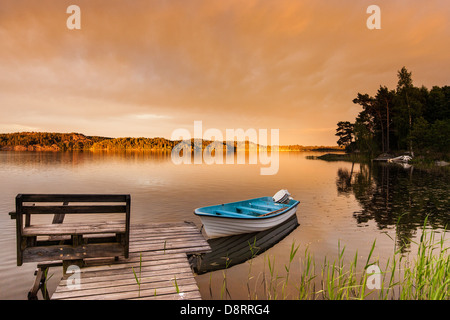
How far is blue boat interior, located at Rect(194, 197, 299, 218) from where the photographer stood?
44.8ft

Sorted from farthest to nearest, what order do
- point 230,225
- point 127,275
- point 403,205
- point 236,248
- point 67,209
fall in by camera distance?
point 403,205 → point 230,225 → point 236,248 → point 127,275 → point 67,209

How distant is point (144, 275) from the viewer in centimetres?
709

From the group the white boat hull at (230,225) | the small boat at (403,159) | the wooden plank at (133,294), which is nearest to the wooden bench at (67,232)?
the wooden plank at (133,294)

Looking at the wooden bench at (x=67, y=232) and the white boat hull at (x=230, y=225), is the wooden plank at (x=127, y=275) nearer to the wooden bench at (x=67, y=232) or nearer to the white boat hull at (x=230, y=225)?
the wooden bench at (x=67, y=232)

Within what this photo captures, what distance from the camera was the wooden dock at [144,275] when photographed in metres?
6.16

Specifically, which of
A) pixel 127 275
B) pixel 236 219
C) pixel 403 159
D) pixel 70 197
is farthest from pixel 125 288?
pixel 403 159

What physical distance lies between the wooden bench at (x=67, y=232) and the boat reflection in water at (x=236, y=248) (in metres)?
3.67

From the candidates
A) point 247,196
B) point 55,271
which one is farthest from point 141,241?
point 247,196

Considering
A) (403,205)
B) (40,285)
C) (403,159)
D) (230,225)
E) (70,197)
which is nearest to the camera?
(70,197)

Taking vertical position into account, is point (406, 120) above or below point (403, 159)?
above

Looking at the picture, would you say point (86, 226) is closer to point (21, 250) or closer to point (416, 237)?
point (21, 250)

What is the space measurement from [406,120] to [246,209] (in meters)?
73.9

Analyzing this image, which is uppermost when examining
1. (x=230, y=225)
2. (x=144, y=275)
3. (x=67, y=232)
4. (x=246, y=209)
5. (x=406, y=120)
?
(x=406, y=120)

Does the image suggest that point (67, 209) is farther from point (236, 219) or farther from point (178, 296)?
point (236, 219)
